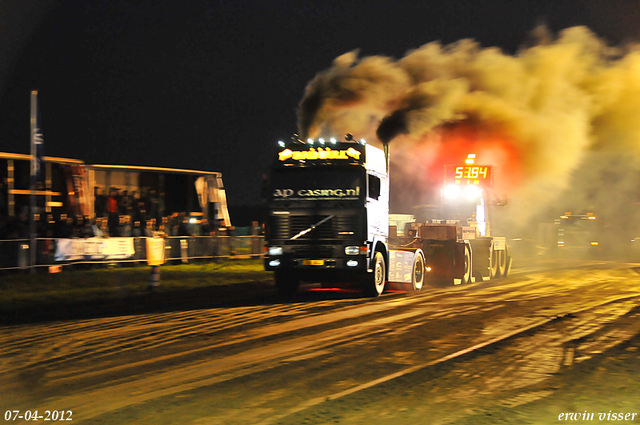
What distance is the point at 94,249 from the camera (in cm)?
2092

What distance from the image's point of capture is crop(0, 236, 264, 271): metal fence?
719 inches

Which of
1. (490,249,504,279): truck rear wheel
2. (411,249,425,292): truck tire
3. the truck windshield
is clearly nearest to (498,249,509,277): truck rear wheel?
(490,249,504,279): truck rear wheel

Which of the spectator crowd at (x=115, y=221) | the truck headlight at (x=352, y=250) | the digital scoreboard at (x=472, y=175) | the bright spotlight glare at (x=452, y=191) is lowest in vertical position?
the truck headlight at (x=352, y=250)

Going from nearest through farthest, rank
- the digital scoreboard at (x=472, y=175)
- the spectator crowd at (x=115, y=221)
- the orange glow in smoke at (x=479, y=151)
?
1. the spectator crowd at (x=115, y=221)
2. the digital scoreboard at (x=472, y=175)
3. the orange glow in smoke at (x=479, y=151)

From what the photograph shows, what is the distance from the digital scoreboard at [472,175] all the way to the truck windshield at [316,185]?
795 cm

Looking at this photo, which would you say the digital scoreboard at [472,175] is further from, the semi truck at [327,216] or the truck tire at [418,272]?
the semi truck at [327,216]

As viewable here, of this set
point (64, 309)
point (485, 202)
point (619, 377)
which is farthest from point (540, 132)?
point (619, 377)

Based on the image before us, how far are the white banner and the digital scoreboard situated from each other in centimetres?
1071

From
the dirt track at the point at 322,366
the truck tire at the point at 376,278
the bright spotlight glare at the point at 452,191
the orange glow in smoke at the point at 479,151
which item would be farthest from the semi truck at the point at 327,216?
the orange glow in smoke at the point at 479,151

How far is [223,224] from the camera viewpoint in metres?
28.4

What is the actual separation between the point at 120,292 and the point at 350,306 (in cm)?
631

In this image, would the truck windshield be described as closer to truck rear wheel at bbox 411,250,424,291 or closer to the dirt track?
the dirt track

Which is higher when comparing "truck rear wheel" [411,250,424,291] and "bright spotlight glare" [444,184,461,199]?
"bright spotlight glare" [444,184,461,199]

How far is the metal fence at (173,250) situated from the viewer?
1827 centimetres
